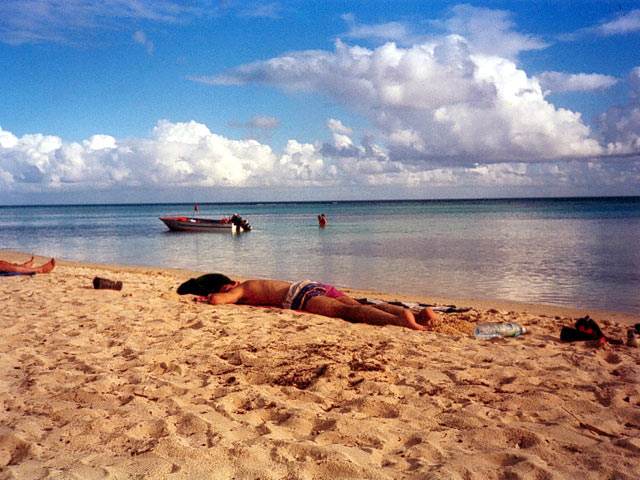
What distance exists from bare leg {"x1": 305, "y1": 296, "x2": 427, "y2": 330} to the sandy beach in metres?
0.23

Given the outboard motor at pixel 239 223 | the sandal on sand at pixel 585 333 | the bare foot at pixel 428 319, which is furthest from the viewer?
the outboard motor at pixel 239 223

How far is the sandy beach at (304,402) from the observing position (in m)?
2.80

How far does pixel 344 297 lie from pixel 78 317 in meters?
3.76

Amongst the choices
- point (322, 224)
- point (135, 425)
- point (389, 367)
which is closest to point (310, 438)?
point (135, 425)

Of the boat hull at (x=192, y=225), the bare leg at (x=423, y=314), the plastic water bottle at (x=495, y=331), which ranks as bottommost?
the boat hull at (x=192, y=225)

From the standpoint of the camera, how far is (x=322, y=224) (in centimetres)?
4300

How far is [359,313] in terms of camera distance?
6742 millimetres

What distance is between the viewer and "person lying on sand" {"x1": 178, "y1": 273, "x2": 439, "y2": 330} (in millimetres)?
6488

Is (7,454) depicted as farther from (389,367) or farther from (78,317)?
→ (78,317)

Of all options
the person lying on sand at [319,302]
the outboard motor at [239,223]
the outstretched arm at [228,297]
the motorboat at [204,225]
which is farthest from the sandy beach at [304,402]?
the motorboat at [204,225]

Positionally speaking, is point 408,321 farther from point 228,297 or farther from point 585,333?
point 228,297

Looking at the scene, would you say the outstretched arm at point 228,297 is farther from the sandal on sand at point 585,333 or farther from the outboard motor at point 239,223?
the outboard motor at point 239,223

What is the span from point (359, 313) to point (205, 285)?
3.22 m

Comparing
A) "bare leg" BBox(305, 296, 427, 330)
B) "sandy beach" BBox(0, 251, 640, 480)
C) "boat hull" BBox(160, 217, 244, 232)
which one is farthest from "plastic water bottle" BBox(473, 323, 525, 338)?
"boat hull" BBox(160, 217, 244, 232)
